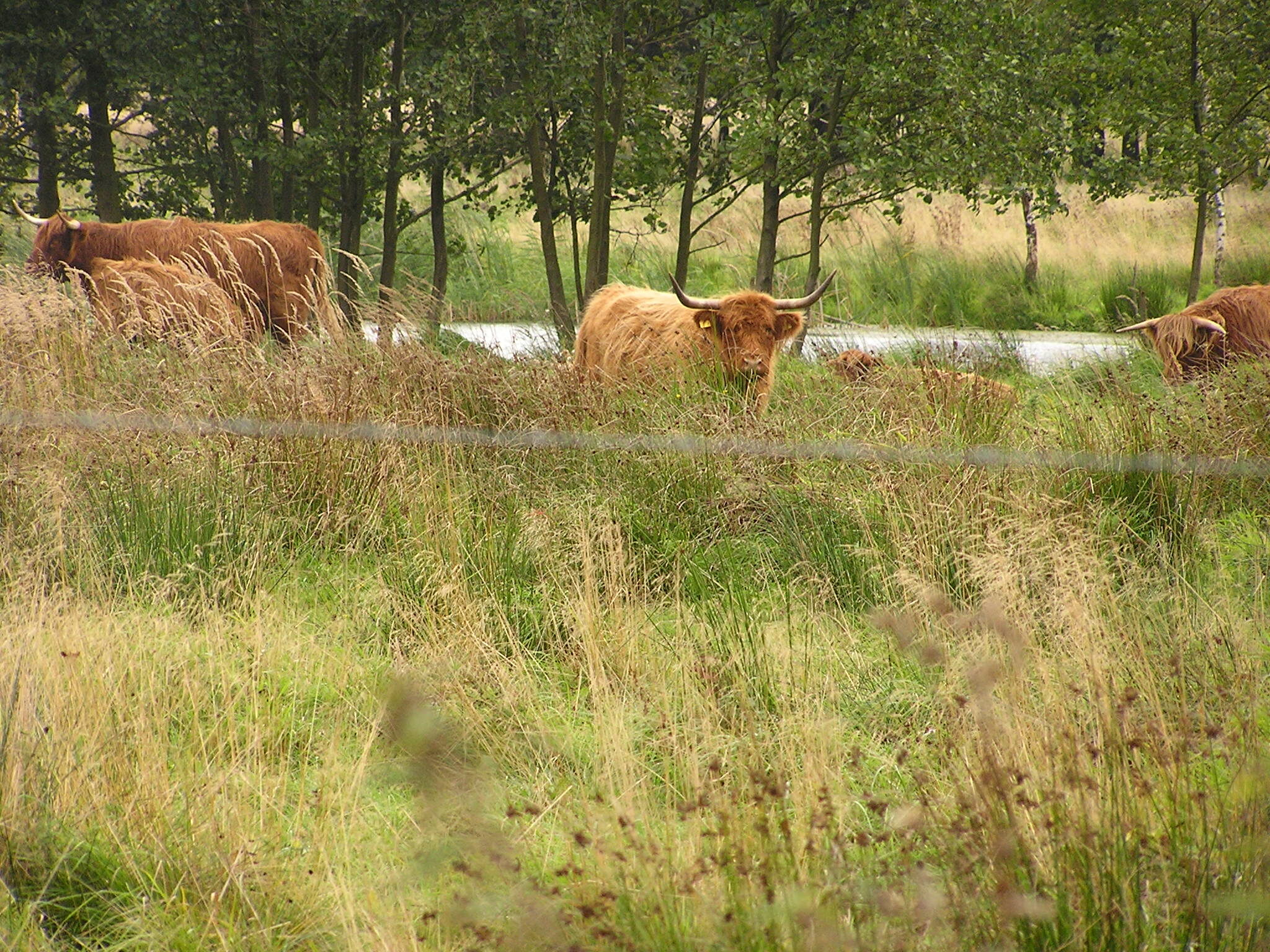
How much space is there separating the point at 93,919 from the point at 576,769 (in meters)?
1.18

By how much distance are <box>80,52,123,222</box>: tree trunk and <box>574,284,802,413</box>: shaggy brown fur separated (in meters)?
7.80

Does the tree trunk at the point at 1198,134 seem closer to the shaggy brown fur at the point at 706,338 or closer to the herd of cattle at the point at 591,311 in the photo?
Answer: the herd of cattle at the point at 591,311

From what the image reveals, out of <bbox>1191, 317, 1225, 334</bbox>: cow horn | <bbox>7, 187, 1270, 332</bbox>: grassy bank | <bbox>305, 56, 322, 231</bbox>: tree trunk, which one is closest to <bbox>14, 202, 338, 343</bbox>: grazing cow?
<bbox>305, 56, 322, 231</bbox>: tree trunk

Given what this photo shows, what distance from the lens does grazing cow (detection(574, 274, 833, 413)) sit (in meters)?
6.77

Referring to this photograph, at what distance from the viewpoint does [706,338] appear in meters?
6.97

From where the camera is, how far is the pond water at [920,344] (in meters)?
8.05

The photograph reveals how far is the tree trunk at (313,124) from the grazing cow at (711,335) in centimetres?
583

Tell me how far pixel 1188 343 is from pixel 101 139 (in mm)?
11231

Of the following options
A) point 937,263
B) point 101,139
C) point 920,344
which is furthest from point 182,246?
point 937,263

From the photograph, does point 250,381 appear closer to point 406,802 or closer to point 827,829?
point 406,802

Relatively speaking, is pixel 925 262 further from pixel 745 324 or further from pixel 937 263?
pixel 745 324

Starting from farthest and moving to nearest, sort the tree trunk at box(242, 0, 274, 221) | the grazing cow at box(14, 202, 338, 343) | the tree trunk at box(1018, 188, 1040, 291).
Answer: the tree trunk at box(1018, 188, 1040, 291) < the tree trunk at box(242, 0, 274, 221) < the grazing cow at box(14, 202, 338, 343)

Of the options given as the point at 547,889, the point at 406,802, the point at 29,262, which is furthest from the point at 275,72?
the point at 547,889

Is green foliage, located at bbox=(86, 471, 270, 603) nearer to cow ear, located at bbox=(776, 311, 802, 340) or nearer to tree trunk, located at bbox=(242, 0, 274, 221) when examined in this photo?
→ cow ear, located at bbox=(776, 311, 802, 340)
